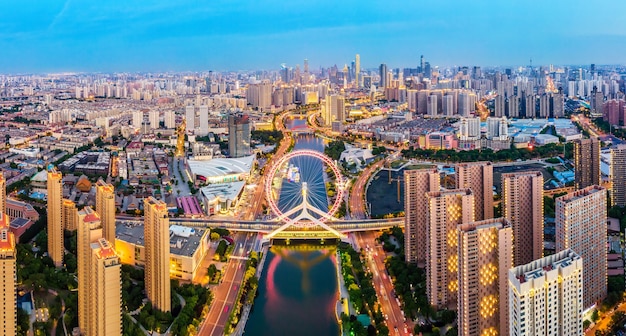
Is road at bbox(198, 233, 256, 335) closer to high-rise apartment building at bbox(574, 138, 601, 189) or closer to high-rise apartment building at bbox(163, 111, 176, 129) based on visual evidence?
high-rise apartment building at bbox(574, 138, 601, 189)

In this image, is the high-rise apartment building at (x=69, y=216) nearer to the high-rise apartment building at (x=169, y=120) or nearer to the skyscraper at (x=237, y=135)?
the skyscraper at (x=237, y=135)

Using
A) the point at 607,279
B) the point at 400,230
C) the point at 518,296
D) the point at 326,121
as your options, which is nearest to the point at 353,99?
the point at 326,121

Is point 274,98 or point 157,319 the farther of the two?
point 274,98

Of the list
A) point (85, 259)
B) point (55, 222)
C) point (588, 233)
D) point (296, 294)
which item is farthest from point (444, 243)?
point (55, 222)

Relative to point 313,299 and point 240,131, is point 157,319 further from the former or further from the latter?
point 240,131

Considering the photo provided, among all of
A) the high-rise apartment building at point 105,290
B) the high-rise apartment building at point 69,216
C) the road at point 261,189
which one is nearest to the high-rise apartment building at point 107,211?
the high-rise apartment building at point 69,216

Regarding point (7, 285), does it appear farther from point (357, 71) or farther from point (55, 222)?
point (357, 71)
